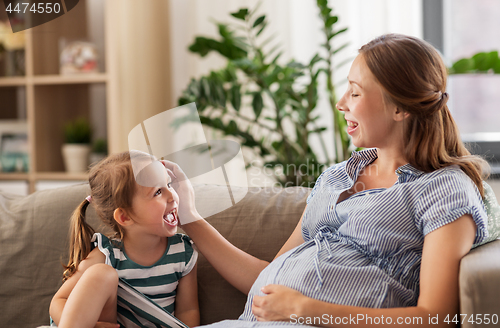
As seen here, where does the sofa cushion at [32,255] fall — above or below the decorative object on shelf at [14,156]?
below

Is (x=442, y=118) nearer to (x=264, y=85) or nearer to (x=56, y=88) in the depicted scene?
(x=264, y=85)

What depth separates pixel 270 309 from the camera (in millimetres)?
866

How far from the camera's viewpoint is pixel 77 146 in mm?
2330

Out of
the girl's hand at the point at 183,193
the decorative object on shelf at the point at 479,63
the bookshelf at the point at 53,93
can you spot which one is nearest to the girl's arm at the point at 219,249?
the girl's hand at the point at 183,193

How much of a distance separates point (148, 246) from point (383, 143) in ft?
1.81

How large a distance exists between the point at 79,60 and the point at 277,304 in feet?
5.97

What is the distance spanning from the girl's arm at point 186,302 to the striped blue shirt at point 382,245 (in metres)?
0.16

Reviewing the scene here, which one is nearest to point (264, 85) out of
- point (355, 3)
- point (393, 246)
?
point (355, 3)

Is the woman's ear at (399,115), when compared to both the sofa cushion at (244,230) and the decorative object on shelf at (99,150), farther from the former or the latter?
the decorative object on shelf at (99,150)

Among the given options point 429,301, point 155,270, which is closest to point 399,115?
point 429,301

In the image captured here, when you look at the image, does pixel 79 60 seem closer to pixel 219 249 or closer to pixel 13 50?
pixel 13 50

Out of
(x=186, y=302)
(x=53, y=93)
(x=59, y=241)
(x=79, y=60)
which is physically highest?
→ (x=79, y=60)

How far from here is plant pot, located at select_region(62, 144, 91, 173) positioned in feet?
7.61

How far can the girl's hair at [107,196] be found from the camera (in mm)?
989
